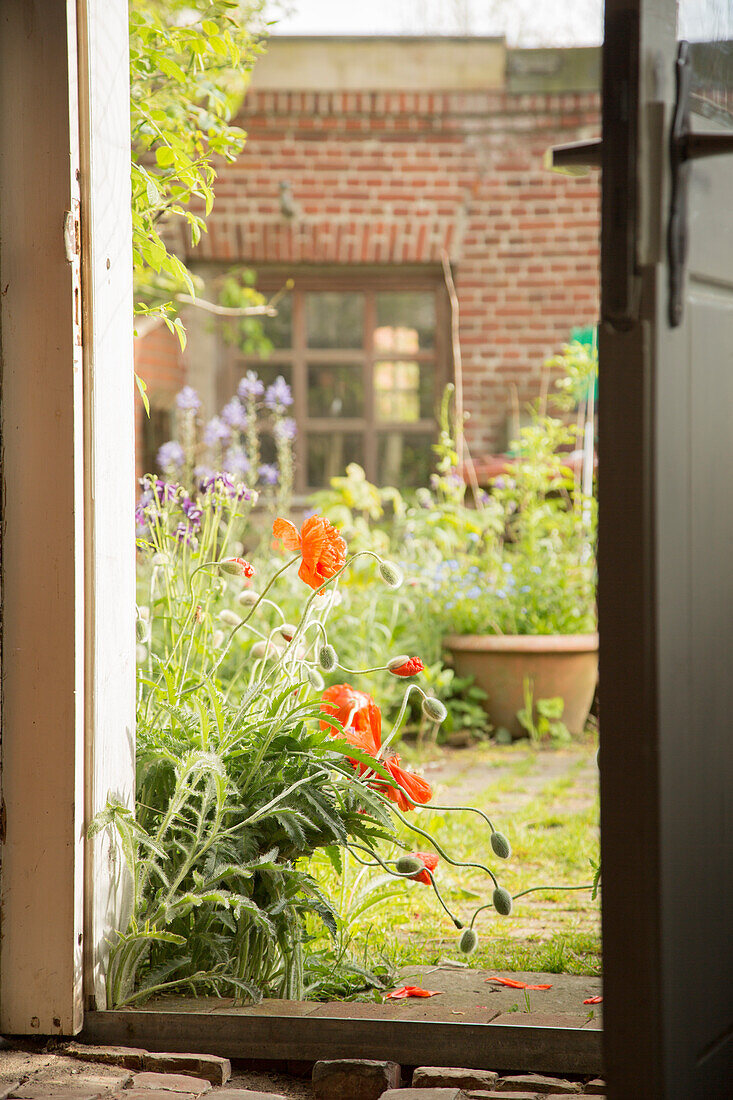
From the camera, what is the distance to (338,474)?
730cm

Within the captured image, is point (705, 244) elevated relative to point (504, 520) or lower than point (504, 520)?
elevated

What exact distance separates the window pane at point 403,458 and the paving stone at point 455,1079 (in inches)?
228

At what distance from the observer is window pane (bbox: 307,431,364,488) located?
728cm

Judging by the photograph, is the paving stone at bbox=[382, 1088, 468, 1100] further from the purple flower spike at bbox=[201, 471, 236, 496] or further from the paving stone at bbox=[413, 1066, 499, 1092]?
the purple flower spike at bbox=[201, 471, 236, 496]

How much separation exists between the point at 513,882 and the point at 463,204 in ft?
17.5

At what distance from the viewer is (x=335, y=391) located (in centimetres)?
726

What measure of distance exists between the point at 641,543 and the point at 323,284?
6298 millimetres


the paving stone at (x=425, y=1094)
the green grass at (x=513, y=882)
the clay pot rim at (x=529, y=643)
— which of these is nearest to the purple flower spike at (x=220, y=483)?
the green grass at (x=513, y=882)

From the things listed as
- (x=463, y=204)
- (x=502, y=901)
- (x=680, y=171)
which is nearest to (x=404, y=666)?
(x=502, y=901)

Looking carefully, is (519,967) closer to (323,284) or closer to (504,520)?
(504,520)

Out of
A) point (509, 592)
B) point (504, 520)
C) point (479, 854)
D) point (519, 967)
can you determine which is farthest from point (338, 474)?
point (519, 967)

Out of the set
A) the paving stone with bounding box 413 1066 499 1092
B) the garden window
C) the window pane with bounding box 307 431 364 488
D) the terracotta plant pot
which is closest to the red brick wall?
the garden window

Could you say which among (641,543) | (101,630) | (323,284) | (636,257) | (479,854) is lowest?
(479,854)

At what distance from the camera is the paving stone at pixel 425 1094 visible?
4.87 ft
